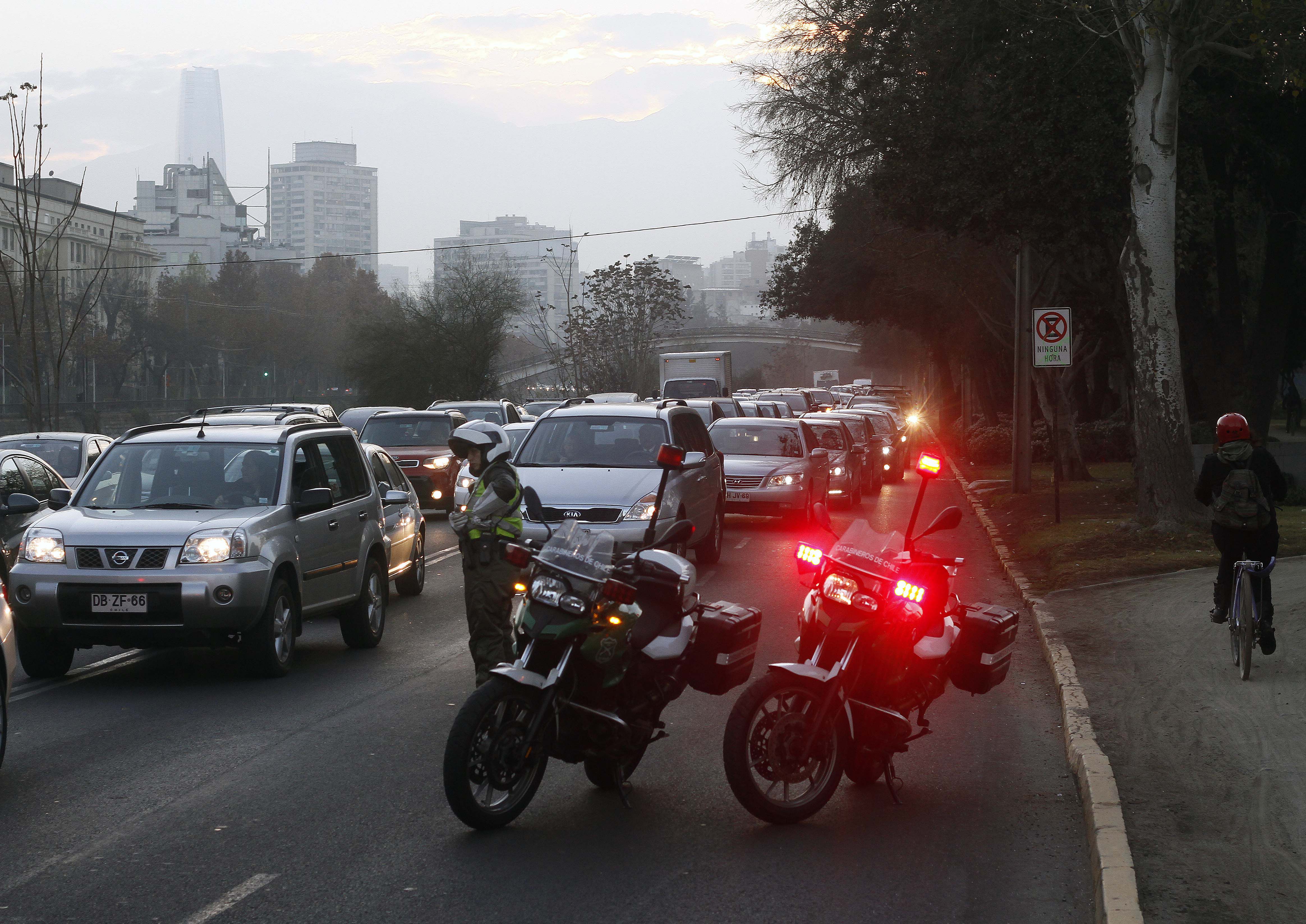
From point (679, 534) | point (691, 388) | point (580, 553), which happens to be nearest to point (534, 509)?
point (580, 553)

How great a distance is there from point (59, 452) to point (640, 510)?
749 cm

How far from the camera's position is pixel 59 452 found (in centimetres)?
1669

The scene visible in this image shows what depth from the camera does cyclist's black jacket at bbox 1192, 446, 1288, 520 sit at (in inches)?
379

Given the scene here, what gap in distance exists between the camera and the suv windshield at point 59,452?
16.5 meters

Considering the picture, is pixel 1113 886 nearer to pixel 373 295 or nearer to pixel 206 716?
pixel 206 716

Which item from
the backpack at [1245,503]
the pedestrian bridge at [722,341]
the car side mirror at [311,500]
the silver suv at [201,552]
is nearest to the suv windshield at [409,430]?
the silver suv at [201,552]

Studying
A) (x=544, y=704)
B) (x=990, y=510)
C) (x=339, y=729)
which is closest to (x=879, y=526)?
(x=990, y=510)

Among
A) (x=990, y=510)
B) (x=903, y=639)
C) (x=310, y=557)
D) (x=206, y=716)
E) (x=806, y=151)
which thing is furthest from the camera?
(x=806, y=151)

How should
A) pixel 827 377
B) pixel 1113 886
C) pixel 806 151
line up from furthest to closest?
pixel 827 377 → pixel 806 151 → pixel 1113 886

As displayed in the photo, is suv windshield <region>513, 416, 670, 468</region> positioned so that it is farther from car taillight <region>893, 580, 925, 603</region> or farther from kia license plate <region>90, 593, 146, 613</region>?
car taillight <region>893, 580, 925, 603</region>

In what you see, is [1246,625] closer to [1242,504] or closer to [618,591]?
[1242,504]

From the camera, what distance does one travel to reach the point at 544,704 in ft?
19.5

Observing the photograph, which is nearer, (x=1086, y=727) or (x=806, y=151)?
(x=1086, y=727)

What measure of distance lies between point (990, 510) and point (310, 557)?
16219mm
